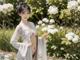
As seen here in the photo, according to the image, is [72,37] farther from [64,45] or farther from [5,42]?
[5,42]

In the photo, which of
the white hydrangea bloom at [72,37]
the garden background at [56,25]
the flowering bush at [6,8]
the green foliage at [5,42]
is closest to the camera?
the white hydrangea bloom at [72,37]

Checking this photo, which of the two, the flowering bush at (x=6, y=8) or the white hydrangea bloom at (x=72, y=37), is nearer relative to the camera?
the white hydrangea bloom at (x=72, y=37)

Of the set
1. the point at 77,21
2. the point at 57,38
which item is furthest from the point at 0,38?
the point at 77,21

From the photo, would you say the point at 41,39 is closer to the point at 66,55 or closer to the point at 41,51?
the point at 41,51

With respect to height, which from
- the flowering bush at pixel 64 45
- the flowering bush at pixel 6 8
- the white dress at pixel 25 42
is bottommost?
the flowering bush at pixel 64 45

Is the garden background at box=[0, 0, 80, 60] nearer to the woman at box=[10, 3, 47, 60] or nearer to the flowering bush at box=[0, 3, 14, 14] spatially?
the flowering bush at box=[0, 3, 14, 14]

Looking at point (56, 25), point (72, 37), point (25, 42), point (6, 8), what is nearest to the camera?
point (25, 42)

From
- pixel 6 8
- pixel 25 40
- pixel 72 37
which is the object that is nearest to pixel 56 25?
pixel 6 8

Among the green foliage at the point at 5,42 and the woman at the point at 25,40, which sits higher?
the woman at the point at 25,40

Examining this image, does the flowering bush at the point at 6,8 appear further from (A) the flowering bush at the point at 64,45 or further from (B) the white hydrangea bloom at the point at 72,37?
(B) the white hydrangea bloom at the point at 72,37

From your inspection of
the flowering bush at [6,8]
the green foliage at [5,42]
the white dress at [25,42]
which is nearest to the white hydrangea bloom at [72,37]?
the green foliage at [5,42]

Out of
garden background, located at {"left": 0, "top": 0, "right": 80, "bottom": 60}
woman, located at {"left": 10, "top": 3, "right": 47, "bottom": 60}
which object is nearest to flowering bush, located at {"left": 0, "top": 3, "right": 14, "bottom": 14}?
garden background, located at {"left": 0, "top": 0, "right": 80, "bottom": 60}

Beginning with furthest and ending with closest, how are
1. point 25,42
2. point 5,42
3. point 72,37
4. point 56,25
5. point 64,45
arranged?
1. point 56,25
2. point 5,42
3. point 64,45
4. point 72,37
5. point 25,42

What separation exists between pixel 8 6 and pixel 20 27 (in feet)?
18.9
